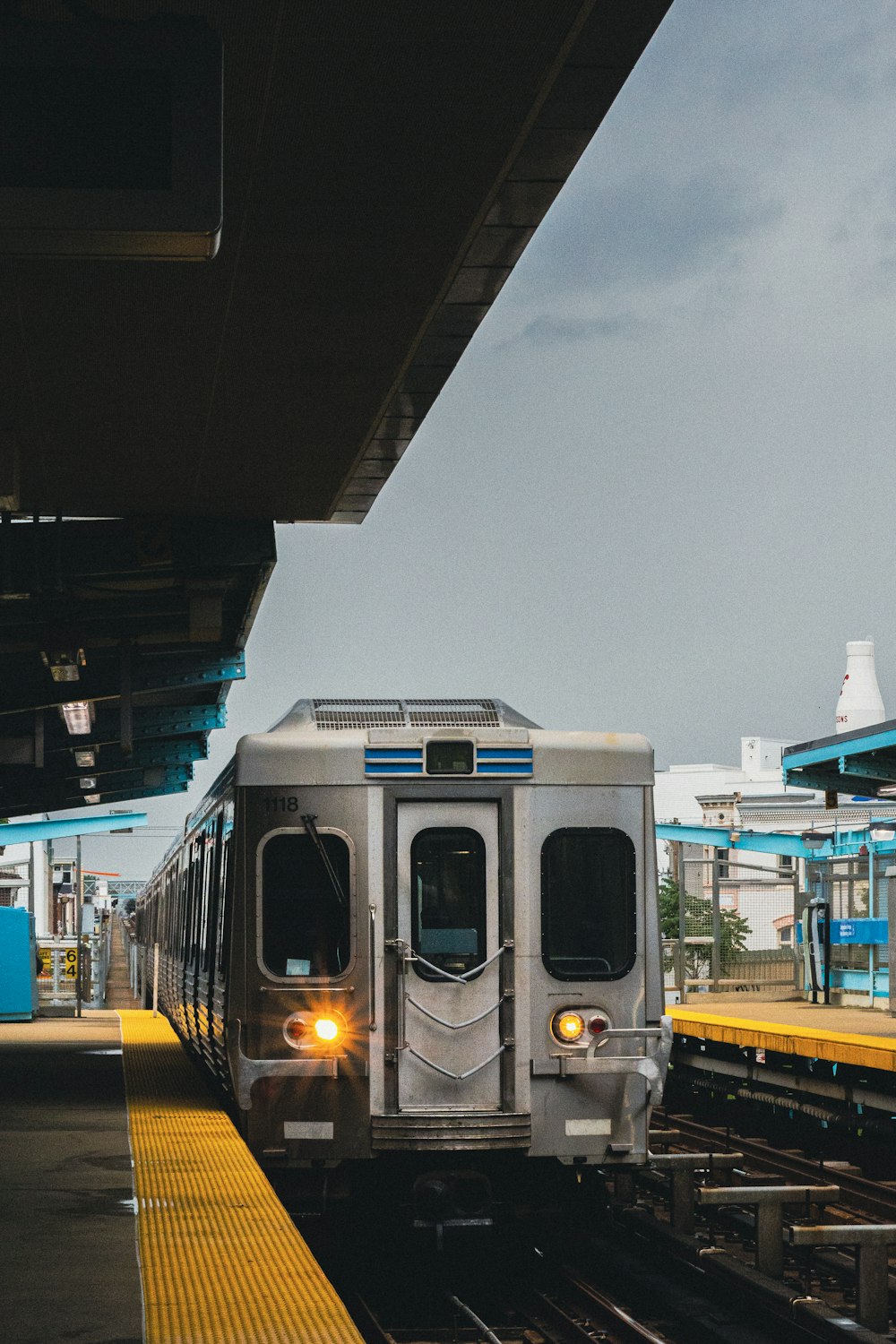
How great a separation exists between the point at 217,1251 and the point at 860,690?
62656mm

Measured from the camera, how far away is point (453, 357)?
10.2 meters

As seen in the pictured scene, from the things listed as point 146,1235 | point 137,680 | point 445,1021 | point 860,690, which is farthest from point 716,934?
point 860,690

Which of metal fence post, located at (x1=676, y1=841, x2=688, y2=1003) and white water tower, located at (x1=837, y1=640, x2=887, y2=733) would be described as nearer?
metal fence post, located at (x1=676, y1=841, x2=688, y2=1003)

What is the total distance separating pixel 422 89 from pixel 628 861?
14.3 feet

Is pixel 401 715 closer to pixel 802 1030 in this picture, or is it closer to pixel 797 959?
pixel 802 1030

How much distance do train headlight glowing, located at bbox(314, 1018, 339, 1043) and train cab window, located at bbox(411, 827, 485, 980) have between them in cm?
60

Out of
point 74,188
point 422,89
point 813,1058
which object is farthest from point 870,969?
point 74,188

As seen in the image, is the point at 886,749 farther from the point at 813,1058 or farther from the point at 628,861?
the point at 628,861

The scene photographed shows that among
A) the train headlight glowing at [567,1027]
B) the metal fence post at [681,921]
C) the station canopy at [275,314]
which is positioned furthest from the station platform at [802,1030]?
the station canopy at [275,314]

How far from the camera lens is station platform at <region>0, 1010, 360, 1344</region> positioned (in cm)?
527

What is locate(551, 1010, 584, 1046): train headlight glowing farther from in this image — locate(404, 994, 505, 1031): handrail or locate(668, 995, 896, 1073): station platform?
locate(668, 995, 896, 1073): station platform

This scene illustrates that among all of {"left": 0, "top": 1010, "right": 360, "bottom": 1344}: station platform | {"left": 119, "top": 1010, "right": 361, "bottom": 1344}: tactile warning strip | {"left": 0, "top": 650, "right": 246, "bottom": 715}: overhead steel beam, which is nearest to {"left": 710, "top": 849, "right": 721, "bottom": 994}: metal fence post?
{"left": 0, "top": 650, "right": 246, "bottom": 715}: overhead steel beam

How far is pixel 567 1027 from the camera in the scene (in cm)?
905

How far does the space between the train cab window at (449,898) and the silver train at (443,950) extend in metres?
0.01
